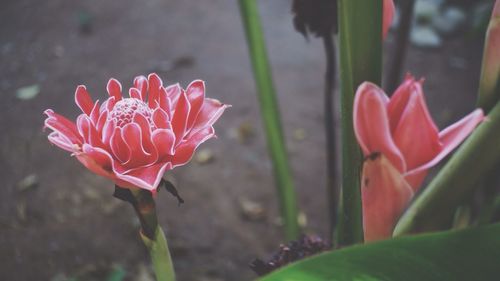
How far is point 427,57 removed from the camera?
2.06m

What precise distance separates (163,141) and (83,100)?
64 mm

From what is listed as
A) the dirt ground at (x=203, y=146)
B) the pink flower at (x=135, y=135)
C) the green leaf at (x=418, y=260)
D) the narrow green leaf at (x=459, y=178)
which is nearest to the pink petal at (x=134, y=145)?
the pink flower at (x=135, y=135)

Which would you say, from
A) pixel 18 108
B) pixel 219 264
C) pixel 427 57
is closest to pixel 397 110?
pixel 219 264

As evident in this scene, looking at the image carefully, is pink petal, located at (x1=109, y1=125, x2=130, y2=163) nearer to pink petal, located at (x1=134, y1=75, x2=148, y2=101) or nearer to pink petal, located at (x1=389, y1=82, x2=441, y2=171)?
pink petal, located at (x1=134, y1=75, x2=148, y2=101)

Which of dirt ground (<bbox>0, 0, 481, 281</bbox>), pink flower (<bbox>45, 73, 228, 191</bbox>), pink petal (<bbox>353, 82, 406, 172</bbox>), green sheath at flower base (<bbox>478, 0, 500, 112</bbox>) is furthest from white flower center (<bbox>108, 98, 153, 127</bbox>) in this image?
dirt ground (<bbox>0, 0, 481, 281</bbox>)

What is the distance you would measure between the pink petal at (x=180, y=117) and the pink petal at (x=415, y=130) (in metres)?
0.12

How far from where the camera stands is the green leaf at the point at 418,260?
0.28 m

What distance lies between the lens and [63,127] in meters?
0.33

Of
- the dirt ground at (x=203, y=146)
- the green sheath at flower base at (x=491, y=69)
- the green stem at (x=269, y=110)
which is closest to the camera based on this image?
the green sheath at flower base at (x=491, y=69)

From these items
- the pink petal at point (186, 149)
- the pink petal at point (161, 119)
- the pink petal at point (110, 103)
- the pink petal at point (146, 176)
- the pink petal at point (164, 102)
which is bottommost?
the pink petal at point (146, 176)

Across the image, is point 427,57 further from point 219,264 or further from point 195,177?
point 219,264

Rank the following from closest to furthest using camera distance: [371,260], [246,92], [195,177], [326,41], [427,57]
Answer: [371,260]
[326,41]
[195,177]
[246,92]
[427,57]

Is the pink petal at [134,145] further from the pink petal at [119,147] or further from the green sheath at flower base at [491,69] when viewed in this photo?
the green sheath at flower base at [491,69]

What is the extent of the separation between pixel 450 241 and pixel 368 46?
132 millimetres
